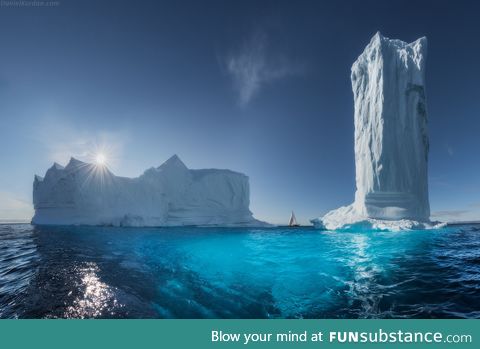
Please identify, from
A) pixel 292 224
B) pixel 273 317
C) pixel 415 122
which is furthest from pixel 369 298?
pixel 292 224

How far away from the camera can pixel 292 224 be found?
3000 inches

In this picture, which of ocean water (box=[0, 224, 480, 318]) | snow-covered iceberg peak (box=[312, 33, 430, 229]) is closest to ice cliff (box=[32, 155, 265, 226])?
snow-covered iceberg peak (box=[312, 33, 430, 229])

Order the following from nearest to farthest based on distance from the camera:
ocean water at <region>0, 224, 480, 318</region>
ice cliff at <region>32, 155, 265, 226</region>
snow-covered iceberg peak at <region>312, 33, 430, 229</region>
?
ocean water at <region>0, 224, 480, 318</region> < snow-covered iceberg peak at <region>312, 33, 430, 229</region> < ice cliff at <region>32, 155, 265, 226</region>

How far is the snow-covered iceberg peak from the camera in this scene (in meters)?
29.3

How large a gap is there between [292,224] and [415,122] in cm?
5004

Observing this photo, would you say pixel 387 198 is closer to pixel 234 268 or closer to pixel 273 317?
pixel 234 268

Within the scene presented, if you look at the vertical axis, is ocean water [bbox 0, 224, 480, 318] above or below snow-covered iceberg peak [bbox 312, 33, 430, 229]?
below

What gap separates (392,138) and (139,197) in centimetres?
4372

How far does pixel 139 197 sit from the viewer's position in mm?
48812

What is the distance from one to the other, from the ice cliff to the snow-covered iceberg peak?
2877 cm

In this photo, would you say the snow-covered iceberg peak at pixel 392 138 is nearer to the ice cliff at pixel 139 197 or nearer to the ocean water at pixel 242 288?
the ocean water at pixel 242 288

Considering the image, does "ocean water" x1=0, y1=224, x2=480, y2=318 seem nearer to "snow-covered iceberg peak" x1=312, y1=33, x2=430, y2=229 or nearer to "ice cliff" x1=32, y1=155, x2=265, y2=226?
"snow-covered iceberg peak" x1=312, y1=33, x2=430, y2=229

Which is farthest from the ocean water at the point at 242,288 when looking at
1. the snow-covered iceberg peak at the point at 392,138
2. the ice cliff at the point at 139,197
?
the ice cliff at the point at 139,197

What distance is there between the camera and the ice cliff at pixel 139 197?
149 feet
